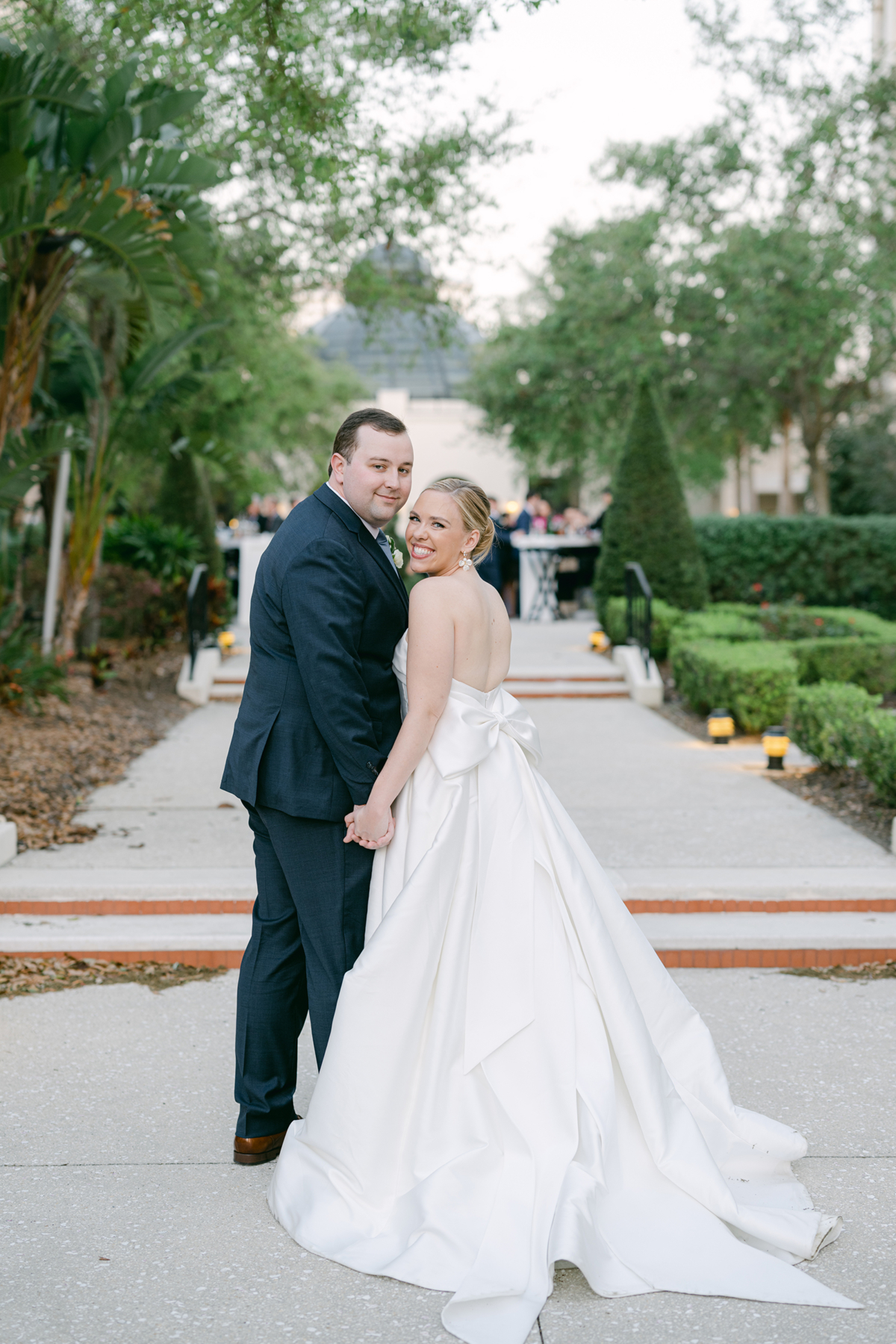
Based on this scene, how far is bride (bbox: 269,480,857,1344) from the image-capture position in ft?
9.52

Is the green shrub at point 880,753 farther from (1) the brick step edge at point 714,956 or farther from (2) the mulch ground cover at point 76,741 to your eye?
(2) the mulch ground cover at point 76,741

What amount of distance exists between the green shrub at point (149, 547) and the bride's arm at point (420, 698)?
11535 millimetres

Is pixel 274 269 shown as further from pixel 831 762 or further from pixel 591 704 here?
pixel 831 762

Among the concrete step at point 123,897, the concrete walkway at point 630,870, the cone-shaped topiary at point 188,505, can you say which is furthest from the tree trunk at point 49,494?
the concrete step at point 123,897

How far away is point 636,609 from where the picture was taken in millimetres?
13609

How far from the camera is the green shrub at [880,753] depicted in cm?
694

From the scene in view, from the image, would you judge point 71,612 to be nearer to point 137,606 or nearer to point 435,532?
point 137,606

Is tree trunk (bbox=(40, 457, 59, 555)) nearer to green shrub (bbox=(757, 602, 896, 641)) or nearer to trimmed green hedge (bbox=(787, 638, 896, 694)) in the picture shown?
trimmed green hedge (bbox=(787, 638, 896, 694))

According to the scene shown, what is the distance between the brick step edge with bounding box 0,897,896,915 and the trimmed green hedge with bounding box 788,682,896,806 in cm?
139

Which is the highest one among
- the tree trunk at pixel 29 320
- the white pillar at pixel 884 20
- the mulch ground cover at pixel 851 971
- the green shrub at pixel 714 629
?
the white pillar at pixel 884 20

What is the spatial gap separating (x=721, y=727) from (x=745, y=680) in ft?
1.40

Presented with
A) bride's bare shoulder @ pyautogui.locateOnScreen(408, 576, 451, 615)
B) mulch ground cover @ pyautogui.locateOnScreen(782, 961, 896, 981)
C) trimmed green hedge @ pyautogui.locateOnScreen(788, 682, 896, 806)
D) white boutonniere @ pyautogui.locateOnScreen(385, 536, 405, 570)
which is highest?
white boutonniere @ pyautogui.locateOnScreen(385, 536, 405, 570)

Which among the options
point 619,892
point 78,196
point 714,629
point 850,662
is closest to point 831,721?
point 619,892

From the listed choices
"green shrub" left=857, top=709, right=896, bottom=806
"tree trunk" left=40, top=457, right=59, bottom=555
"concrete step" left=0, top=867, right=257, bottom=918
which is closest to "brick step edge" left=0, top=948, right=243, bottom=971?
"concrete step" left=0, top=867, right=257, bottom=918
